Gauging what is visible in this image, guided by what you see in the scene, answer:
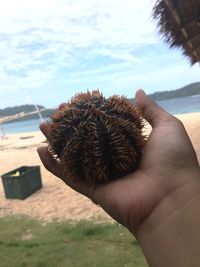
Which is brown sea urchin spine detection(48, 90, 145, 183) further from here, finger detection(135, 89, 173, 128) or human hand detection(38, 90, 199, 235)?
finger detection(135, 89, 173, 128)

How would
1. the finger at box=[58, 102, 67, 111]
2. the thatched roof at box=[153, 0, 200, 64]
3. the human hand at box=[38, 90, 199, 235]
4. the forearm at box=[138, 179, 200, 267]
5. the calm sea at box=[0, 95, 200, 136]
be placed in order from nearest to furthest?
the forearm at box=[138, 179, 200, 267], the human hand at box=[38, 90, 199, 235], the finger at box=[58, 102, 67, 111], the thatched roof at box=[153, 0, 200, 64], the calm sea at box=[0, 95, 200, 136]

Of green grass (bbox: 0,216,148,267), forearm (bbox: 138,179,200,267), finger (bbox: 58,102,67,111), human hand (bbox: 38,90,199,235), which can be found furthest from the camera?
green grass (bbox: 0,216,148,267)

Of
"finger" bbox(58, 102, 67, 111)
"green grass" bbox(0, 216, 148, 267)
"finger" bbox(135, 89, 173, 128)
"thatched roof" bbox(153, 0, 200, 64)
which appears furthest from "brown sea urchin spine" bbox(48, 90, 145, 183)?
"thatched roof" bbox(153, 0, 200, 64)

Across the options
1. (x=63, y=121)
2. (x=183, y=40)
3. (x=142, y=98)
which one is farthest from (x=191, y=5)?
(x=63, y=121)

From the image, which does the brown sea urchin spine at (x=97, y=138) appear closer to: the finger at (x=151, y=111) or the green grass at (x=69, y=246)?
the finger at (x=151, y=111)

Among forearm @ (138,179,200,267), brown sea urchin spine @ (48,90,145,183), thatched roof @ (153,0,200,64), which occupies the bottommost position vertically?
forearm @ (138,179,200,267)

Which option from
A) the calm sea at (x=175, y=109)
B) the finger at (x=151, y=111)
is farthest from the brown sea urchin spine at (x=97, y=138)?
the calm sea at (x=175, y=109)
